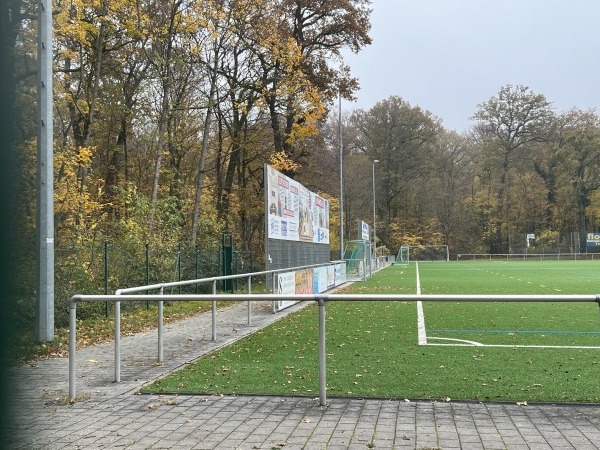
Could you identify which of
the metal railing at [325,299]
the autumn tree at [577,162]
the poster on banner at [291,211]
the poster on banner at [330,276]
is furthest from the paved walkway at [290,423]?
the autumn tree at [577,162]

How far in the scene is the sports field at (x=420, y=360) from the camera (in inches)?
246

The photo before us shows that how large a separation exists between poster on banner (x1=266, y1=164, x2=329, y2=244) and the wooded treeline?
3.76m

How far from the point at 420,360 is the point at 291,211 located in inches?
428

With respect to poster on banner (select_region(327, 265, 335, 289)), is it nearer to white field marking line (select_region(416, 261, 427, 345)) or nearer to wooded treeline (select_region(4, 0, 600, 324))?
wooded treeline (select_region(4, 0, 600, 324))

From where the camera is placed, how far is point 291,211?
1838 centimetres

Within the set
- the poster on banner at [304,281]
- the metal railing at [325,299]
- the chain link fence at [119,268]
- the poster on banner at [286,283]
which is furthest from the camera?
the poster on banner at [304,281]

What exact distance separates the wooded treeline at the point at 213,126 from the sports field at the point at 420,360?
453cm

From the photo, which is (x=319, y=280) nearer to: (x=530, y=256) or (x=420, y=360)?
(x=420, y=360)

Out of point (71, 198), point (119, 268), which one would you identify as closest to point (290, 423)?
point (71, 198)

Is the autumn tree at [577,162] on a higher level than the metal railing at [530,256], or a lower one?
higher

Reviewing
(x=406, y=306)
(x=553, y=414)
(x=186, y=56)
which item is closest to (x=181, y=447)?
(x=553, y=414)

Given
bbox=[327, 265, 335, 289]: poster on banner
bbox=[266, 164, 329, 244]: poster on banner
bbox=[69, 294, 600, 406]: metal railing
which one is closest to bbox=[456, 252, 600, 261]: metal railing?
bbox=[327, 265, 335, 289]: poster on banner

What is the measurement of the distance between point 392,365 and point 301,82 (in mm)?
23238

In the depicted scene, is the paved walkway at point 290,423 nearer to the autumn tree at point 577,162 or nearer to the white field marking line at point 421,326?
the white field marking line at point 421,326
